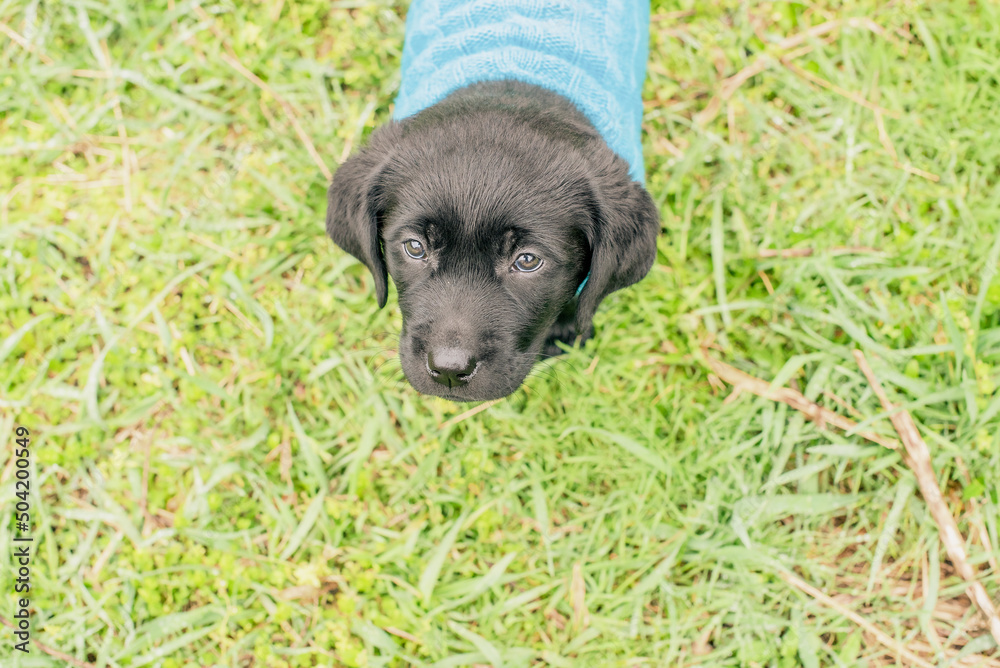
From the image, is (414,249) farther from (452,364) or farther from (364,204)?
(452,364)

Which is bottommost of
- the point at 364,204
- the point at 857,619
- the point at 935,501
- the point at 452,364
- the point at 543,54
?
the point at 857,619

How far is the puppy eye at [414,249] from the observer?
2355mm

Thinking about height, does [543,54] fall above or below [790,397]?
above

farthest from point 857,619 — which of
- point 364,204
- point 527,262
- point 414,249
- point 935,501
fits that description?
point 364,204

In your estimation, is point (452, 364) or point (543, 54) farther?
point (543, 54)

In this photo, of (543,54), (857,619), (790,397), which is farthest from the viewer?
(790,397)

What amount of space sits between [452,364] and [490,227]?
0.48 metres

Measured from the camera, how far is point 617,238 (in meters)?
2.32

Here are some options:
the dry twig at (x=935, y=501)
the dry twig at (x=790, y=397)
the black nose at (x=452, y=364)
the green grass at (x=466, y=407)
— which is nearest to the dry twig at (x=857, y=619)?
the green grass at (x=466, y=407)

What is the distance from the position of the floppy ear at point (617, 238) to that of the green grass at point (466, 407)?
2.76 feet

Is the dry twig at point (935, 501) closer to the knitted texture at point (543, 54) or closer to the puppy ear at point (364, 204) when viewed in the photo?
the knitted texture at point (543, 54)

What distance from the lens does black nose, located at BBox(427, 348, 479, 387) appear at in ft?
7.16

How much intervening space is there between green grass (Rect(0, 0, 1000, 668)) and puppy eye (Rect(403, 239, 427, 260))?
0.97m

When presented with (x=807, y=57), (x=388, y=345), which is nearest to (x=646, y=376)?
(x=388, y=345)
